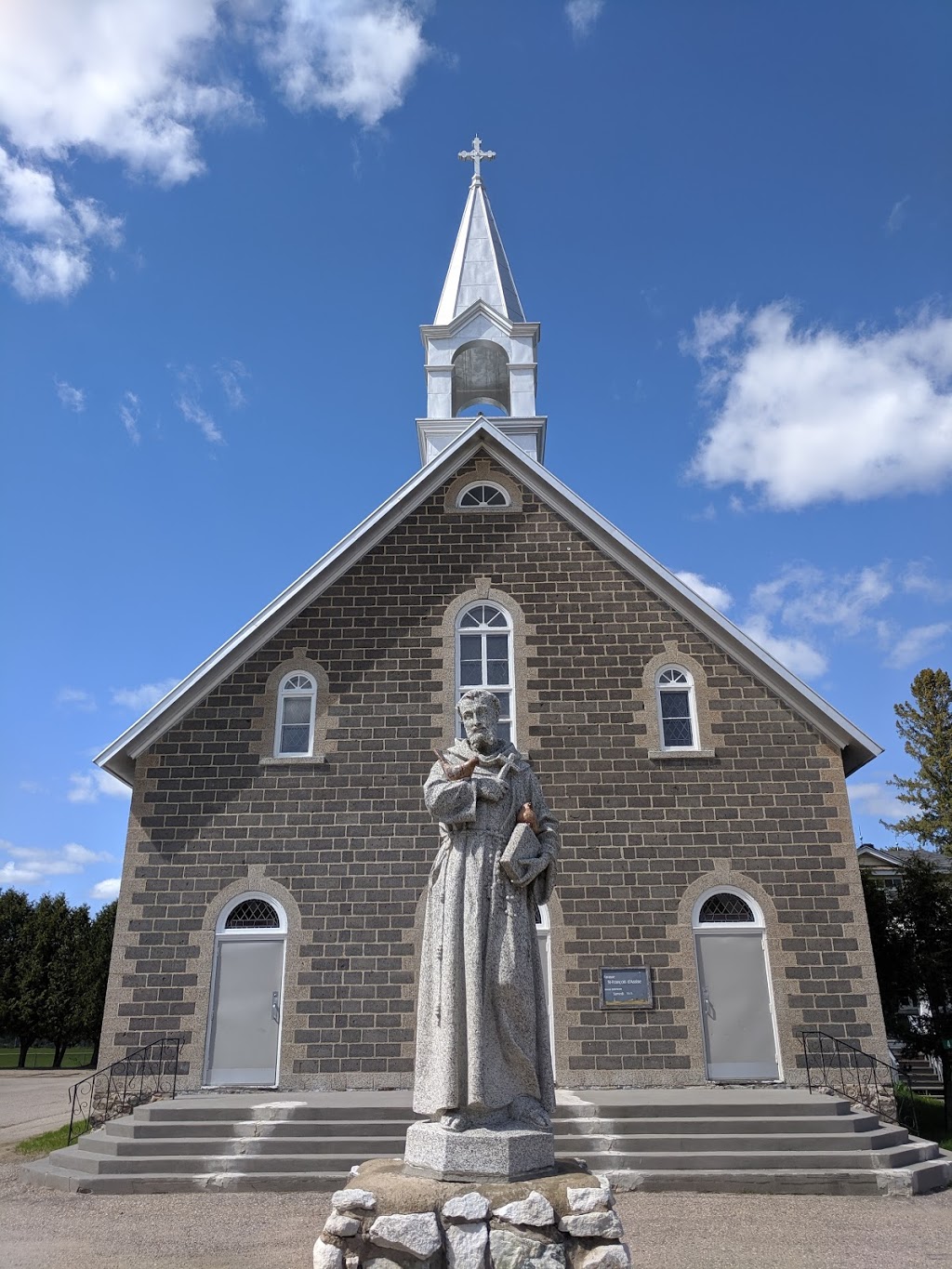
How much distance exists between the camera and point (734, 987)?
48.7 ft

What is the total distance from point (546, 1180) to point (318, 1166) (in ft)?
23.2

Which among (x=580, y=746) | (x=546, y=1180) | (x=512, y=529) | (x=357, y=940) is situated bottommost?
(x=546, y=1180)

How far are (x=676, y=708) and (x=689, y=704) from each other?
0.76 feet

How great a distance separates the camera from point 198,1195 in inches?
432

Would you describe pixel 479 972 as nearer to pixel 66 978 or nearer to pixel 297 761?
pixel 297 761

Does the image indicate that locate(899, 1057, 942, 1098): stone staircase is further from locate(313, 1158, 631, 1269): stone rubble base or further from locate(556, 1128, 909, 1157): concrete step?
locate(313, 1158, 631, 1269): stone rubble base

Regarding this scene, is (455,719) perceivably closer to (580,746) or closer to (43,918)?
(580,746)

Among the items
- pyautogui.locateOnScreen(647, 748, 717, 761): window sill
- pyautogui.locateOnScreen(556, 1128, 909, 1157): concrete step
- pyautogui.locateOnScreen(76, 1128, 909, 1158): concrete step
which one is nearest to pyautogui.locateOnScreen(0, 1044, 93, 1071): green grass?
pyautogui.locateOnScreen(76, 1128, 909, 1158): concrete step

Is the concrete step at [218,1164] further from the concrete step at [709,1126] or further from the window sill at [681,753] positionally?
the window sill at [681,753]

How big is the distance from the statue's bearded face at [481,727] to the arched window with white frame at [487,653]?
982 cm

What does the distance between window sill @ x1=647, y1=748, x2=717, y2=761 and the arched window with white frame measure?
2.42 m

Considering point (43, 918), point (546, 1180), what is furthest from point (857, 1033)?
point (43, 918)

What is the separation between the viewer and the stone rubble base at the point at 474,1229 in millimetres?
5051

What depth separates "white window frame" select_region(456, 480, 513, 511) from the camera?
702 inches
